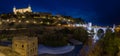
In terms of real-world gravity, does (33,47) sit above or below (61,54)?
above

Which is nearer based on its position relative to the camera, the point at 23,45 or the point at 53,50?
the point at 23,45

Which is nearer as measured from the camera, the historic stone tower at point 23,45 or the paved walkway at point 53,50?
the historic stone tower at point 23,45

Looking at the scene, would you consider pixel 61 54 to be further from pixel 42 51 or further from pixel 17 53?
pixel 17 53

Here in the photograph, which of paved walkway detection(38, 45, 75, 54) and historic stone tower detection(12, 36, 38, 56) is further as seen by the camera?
paved walkway detection(38, 45, 75, 54)

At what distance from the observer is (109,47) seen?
599 inches

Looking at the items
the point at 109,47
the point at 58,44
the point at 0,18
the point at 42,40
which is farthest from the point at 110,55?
the point at 0,18

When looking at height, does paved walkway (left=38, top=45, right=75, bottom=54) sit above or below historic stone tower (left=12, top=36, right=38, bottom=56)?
below

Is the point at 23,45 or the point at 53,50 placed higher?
the point at 23,45

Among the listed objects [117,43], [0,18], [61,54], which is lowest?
[61,54]

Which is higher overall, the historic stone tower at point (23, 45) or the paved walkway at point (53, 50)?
the historic stone tower at point (23, 45)

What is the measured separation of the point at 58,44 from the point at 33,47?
11.3 m

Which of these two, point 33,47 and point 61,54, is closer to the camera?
point 33,47

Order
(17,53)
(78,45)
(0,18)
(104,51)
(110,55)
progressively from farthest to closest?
1. (0,18)
2. (78,45)
3. (104,51)
4. (110,55)
5. (17,53)

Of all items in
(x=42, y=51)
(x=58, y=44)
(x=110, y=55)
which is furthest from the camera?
(x=58, y=44)
